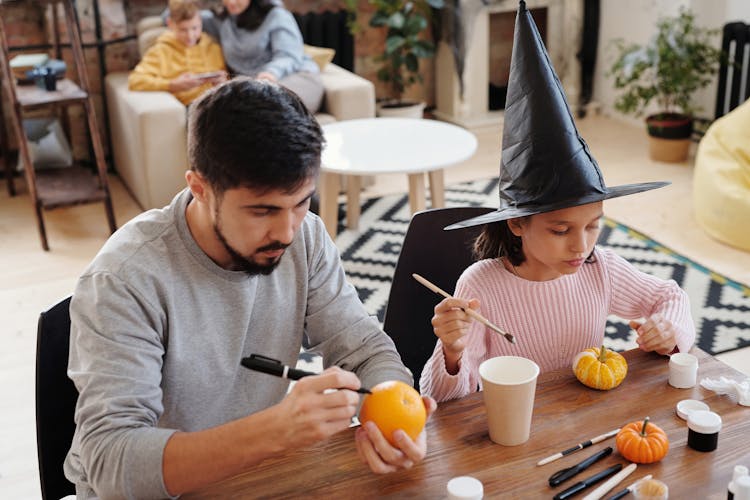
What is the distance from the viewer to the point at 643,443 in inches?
48.1

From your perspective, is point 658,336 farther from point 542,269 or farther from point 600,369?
point 542,269

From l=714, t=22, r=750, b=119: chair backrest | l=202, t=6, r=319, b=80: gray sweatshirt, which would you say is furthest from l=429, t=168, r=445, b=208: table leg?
l=714, t=22, r=750, b=119: chair backrest

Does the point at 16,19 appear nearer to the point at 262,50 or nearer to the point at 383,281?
the point at 262,50

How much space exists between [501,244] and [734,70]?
359 centimetres

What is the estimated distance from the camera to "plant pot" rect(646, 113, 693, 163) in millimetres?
4793

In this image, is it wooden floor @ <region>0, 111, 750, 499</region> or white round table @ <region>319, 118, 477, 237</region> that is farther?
white round table @ <region>319, 118, 477, 237</region>

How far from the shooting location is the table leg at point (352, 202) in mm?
4035

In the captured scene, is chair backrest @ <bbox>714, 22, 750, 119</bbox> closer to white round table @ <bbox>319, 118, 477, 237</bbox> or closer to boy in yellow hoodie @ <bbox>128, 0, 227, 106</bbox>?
white round table @ <bbox>319, 118, 477, 237</bbox>

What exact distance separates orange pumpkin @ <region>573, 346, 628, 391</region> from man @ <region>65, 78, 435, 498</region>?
281 mm

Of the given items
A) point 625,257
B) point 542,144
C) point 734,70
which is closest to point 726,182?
point 625,257

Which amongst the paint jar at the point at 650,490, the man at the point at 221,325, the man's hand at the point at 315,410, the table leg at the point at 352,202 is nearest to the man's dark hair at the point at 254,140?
the man at the point at 221,325

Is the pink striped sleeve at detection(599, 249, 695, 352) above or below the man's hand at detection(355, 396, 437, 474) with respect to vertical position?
below

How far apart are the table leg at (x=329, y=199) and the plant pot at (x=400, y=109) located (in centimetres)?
149

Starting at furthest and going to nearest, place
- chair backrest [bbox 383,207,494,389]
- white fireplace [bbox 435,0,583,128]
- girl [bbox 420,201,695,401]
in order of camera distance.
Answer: white fireplace [bbox 435,0,583,128], chair backrest [bbox 383,207,494,389], girl [bbox 420,201,695,401]
